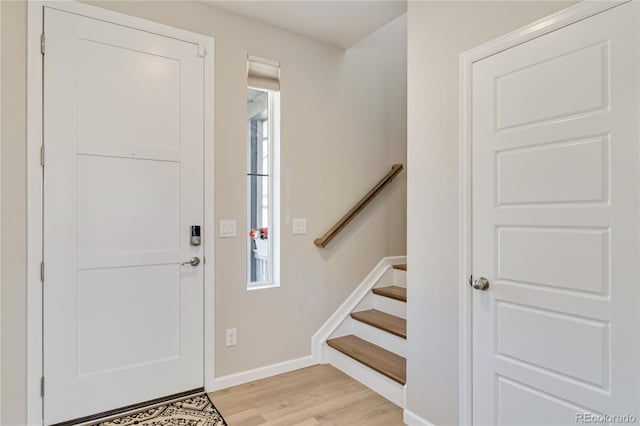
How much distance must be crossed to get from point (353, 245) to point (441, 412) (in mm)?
1506

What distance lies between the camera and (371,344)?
2838 millimetres

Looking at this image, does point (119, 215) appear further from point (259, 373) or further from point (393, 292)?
point (393, 292)

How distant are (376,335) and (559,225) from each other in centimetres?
170

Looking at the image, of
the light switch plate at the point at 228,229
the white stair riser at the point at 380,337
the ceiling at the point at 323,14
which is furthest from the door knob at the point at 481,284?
the ceiling at the point at 323,14

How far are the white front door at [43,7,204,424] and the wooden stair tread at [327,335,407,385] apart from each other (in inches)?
42.1

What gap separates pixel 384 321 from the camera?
283 cm

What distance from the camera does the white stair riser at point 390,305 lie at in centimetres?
290

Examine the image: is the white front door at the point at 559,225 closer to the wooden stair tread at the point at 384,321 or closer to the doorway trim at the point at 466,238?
the doorway trim at the point at 466,238

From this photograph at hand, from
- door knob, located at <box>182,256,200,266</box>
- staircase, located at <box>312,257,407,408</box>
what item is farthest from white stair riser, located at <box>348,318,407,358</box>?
door knob, located at <box>182,256,200,266</box>

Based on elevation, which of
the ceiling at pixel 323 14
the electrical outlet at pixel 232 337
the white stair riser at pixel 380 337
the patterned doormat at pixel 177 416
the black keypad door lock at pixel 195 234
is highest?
the ceiling at pixel 323 14

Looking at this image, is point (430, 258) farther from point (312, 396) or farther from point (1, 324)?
point (1, 324)

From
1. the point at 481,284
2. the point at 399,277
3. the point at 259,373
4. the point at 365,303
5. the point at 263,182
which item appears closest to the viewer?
the point at 481,284
